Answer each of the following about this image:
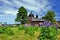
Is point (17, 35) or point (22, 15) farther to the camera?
point (22, 15)

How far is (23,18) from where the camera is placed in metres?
70.4

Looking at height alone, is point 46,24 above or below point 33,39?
above

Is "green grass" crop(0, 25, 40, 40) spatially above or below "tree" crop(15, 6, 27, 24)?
below

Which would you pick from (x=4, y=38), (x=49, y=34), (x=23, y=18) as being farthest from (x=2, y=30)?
(x=23, y=18)

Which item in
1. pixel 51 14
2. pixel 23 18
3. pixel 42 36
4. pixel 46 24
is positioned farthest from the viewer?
pixel 51 14

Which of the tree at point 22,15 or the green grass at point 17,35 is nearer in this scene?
the green grass at point 17,35

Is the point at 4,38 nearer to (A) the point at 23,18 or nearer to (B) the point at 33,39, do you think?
(B) the point at 33,39

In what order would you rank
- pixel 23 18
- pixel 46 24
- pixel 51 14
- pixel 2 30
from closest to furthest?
pixel 46 24 < pixel 2 30 < pixel 23 18 < pixel 51 14

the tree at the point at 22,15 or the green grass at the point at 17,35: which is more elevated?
the tree at the point at 22,15

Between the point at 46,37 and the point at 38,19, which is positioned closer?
the point at 46,37

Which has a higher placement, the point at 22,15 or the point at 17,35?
the point at 22,15

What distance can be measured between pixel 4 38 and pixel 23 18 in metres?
59.4

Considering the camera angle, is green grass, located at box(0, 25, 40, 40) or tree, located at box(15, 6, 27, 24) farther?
tree, located at box(15, 6, 27, 24)

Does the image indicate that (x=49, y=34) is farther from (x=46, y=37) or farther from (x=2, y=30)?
(x=2, y=30)
